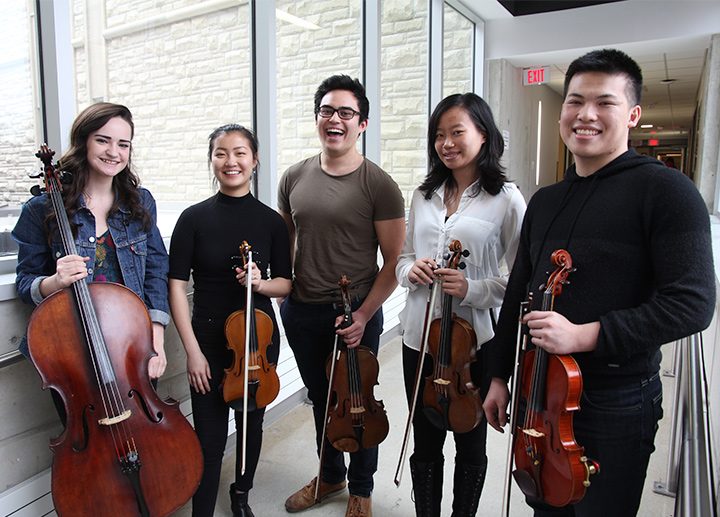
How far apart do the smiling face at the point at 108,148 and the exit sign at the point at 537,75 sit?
496 centimetres

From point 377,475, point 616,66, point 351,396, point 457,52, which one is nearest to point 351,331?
point 351,396

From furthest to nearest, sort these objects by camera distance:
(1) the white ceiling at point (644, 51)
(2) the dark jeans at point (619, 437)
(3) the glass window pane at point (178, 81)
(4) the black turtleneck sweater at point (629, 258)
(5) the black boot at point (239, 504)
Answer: (1) the white ceiling at point (644, 51) → (3) the glass window pane at point (178, 81) → (5) the black boot at point (239, 504) → (2) the dark jeans at point (619, 437) → (4) the black turtleneck sweater at point (629, 258)

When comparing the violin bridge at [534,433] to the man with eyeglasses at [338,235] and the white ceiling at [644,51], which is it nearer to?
the man with eyeglasses at [338,235]

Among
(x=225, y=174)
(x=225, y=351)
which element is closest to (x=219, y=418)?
A: (x=225, y=351)

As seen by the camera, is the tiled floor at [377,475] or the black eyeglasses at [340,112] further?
the tiled floor at [377,475]

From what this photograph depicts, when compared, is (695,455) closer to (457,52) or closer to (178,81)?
(178,81)

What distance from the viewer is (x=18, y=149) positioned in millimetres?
1831

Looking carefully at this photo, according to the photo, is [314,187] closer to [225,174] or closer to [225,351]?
[225,174]

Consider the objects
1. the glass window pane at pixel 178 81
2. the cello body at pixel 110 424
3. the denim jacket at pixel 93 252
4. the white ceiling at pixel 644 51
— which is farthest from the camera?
the white ceiling at pixel 644 51

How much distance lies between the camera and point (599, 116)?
1088mm

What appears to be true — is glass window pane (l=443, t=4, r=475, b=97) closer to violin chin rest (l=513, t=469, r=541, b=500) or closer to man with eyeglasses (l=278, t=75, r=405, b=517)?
man with eyeglasses (l=278, t=75, r=405, b=517)

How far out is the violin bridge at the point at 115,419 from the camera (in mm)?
1282

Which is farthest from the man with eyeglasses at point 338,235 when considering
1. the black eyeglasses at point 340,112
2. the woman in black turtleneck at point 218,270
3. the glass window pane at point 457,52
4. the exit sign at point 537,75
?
the exit sign at point 537,75

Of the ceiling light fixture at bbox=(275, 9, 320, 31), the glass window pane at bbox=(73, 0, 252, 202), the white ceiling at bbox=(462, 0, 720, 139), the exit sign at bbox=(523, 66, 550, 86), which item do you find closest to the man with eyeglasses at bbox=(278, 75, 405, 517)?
the glass window pane at bbox=(73, 0, 252, 202)
